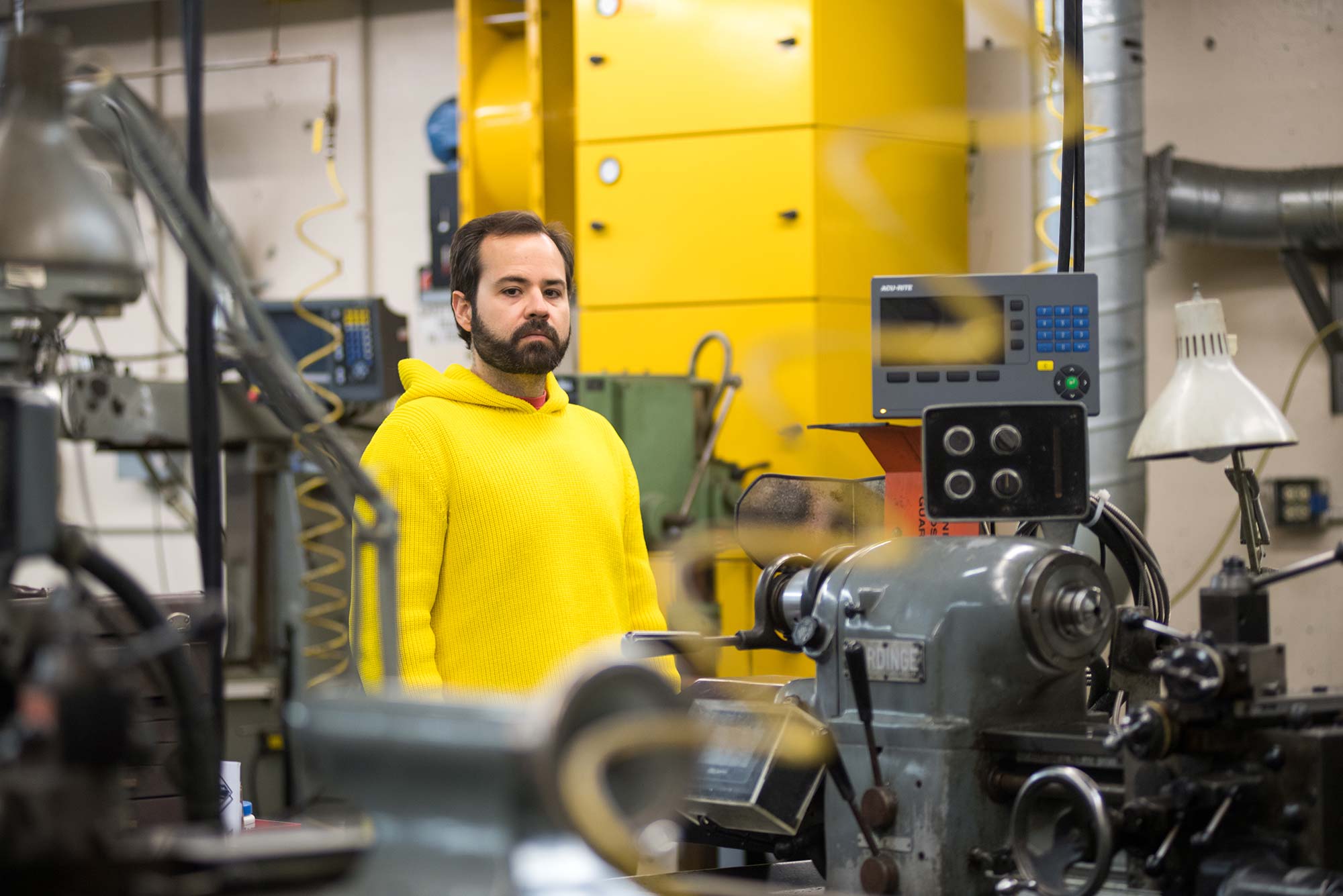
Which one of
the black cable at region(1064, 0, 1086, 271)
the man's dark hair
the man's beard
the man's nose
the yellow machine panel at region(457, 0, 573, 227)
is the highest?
the yellow machine panel at region(457, 0, 573, 227)

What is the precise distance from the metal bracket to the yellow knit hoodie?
2431 millimetres

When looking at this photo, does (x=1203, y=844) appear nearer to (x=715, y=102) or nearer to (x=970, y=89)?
(x=715, y=102)

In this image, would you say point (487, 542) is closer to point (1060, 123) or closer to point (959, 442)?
point (959, 442)

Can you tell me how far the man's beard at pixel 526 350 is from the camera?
2.01m

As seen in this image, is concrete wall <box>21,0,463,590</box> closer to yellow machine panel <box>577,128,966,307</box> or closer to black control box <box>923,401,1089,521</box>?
yellow machine panel <box>577,128,966,307</box>

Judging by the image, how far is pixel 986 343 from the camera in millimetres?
2043

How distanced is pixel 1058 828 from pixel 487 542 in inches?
35.6

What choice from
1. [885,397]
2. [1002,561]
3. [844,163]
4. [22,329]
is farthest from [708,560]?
[22,329]

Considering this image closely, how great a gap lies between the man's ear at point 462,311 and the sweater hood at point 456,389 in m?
0.09

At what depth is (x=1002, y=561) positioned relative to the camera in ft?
4.51

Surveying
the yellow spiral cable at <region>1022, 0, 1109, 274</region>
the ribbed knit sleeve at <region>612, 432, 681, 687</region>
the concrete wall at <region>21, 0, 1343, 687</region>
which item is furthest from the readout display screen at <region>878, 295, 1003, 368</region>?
the concrete wall at <region>21, 0, 1343, 687</region>

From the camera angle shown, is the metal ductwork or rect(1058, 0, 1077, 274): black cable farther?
the metal ductwork

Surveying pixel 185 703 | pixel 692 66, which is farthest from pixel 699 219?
pixel 185 703

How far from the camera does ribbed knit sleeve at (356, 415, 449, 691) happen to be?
1.86 m
